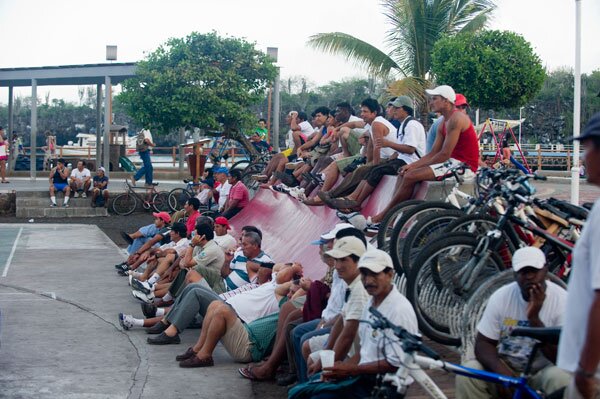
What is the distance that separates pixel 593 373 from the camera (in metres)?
3.16

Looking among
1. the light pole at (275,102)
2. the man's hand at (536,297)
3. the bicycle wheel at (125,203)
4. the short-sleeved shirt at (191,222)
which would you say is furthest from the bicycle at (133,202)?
the man's hand at (536,297)

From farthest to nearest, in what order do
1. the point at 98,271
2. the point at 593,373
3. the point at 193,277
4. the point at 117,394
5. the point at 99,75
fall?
the point at 99,75 < the point at 98,271 < the point at 193,277 < the point at 117,394 < the point at 593,373

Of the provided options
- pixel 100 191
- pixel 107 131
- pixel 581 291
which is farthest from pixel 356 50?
pixel 581 291

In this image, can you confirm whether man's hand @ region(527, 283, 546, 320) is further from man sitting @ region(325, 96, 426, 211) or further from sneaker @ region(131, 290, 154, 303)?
sneaker @ region(131, 290, 154, 303)

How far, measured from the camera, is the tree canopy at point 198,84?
27484 millimetres

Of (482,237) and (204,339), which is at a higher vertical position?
(482,237)

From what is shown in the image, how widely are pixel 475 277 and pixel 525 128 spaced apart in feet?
144

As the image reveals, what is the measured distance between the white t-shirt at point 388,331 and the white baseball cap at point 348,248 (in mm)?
778

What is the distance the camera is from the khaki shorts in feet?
28.5

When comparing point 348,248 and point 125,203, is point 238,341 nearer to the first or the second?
point 348,248

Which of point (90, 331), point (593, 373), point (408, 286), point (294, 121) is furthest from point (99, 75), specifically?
point (593, 373)

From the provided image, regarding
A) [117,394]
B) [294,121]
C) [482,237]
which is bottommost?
[117,394]

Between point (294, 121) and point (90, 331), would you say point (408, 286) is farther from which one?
point (294, 121)

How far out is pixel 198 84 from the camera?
1100 inches
